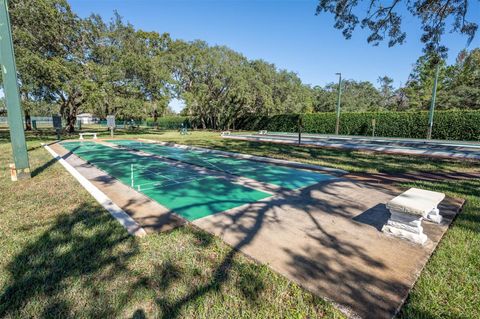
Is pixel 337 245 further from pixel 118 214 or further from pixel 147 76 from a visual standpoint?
pixel 147 76

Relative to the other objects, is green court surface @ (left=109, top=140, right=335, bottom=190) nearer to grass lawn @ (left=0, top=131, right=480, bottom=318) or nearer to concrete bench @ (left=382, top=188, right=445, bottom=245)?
concrete bench @ (left=382, top=188, right=445, bottom=245)

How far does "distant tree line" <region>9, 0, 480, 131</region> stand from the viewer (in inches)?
717

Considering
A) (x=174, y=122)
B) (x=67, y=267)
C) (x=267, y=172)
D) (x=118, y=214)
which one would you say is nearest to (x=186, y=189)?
(x=118, y=214)

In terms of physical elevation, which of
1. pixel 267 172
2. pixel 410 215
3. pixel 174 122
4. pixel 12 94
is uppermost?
pixel 12 94

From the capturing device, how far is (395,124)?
76.5 feet

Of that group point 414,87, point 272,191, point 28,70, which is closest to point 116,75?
point 28,70

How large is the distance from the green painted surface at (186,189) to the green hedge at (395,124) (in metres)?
22.4

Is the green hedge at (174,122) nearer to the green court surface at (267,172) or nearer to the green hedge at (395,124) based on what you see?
the green hedge at (395,124)

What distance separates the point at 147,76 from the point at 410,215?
25.4 metres

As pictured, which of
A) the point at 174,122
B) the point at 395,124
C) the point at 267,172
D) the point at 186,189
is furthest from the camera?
the point at 174,122

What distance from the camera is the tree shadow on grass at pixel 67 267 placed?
223 cm

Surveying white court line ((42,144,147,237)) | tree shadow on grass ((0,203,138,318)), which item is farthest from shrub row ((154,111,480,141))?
tree shadow on grass ((0,203,138,318))

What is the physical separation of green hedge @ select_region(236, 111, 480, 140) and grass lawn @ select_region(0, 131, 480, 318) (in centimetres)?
2144

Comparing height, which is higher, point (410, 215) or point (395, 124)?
point (395, 124)
